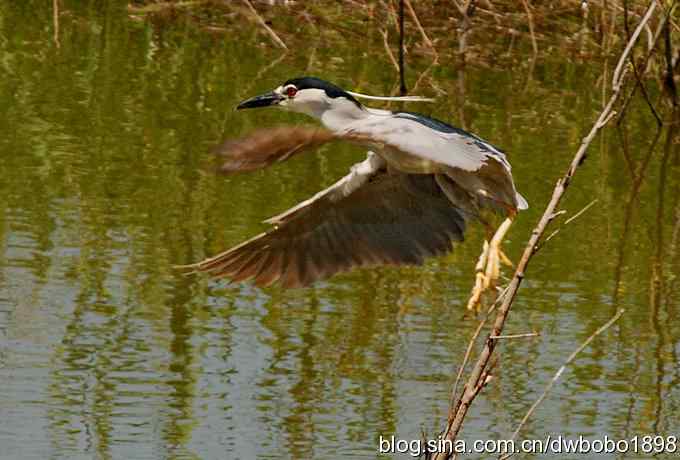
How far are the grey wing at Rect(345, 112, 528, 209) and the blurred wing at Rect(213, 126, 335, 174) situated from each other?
551 millimetres

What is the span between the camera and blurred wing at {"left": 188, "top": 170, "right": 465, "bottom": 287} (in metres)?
5.58

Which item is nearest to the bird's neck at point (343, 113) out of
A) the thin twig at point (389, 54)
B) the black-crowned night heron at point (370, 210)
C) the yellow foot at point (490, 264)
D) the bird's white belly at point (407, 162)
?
the black-crowned night heron at point (370, 210)

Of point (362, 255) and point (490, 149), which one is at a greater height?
point (490, 149)

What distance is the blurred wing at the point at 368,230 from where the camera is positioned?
558cm

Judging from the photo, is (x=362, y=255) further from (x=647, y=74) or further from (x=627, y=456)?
(x=647, y=74)

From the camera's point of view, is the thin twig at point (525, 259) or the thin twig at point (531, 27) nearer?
the thin twig at point (525, 259)

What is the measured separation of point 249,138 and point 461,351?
93.5 inches

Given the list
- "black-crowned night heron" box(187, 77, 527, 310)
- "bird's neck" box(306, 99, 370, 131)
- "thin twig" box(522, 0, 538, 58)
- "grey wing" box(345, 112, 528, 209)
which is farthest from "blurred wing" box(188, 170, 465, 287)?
"thin twig" box(522, 0, 538, 58)

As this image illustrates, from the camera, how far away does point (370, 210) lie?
18.7ft

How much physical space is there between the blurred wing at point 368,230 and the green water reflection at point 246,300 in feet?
1.35

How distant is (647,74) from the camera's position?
11.3 metres

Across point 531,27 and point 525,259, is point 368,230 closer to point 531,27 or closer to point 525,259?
point 525,259

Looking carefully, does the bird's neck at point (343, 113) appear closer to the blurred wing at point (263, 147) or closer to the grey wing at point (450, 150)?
the grey wing at point (450, 150)

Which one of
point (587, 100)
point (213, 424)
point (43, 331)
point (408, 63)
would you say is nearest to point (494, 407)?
point (213, 424)
